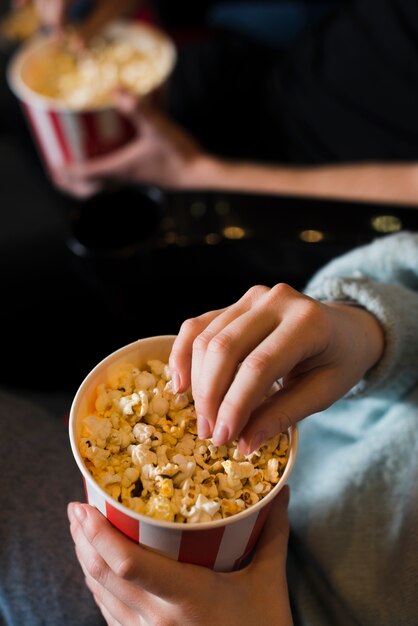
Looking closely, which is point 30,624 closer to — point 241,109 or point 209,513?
point 209,513

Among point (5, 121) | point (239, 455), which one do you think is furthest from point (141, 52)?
point (239, 455)

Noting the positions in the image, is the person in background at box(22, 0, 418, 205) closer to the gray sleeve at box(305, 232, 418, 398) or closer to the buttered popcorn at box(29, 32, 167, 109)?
the buttered popcorn at box(29, 32, 167, 109)

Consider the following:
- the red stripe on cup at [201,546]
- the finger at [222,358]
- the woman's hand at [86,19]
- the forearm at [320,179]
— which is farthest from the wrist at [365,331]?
the woman's hand at [86,19]

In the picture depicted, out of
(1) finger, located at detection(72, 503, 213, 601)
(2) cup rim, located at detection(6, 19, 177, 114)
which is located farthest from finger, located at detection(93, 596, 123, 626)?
(2) cup rim, located at detection(6, 19, 177, 114)

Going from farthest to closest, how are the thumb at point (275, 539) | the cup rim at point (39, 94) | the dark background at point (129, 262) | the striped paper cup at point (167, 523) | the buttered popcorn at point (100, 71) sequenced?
the buttered popcorn at point (100, 71) → the cup rim at point (39, 94) → the dark background at point (129, 262) → the thumb at point (275, 539) → the striped paper cup at point (167, 523)

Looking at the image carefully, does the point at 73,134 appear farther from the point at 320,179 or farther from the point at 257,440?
the point at 257,440

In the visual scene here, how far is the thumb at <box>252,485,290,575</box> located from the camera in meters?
0.59

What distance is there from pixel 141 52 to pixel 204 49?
187 millimetres

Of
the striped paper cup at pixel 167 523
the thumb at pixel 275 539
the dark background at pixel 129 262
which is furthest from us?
the dark background at pixel 129 262

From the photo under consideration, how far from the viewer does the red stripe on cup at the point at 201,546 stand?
19.0 inches

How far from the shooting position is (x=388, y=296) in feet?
2.26

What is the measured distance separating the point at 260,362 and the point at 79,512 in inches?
7.9

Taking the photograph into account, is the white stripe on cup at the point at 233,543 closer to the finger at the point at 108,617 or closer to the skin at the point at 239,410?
the skin at the point at 239,410

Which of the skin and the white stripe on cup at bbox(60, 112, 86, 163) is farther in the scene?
the white stripe on cup at bbox(60, 112, 86, 163)
